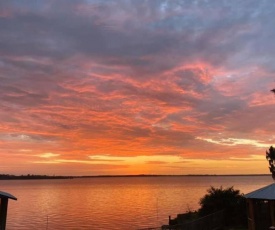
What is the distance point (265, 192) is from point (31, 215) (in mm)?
57071

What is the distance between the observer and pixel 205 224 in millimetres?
26859

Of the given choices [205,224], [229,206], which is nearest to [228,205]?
[229,206]

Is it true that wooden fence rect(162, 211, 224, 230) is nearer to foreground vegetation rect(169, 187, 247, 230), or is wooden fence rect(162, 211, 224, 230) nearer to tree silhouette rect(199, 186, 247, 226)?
foreground vegetation rect(169, 187, 247, 230)

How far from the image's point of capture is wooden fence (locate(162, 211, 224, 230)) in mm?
25344

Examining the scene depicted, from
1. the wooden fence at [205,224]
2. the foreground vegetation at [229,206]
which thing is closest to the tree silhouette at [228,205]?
the foreground vegetation at [229,206]

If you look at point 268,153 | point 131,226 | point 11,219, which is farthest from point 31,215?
point 268,153

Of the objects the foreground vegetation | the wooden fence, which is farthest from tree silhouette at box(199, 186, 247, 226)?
the wooden fence

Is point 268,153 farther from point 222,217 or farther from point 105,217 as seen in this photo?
point 105,217

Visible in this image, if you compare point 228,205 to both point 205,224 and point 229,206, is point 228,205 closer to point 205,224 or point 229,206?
point 229,206

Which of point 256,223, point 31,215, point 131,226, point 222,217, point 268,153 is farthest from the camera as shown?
point 31,215

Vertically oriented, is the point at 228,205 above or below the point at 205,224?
above

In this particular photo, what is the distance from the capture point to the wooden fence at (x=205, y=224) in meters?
25.3

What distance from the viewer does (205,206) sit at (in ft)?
113

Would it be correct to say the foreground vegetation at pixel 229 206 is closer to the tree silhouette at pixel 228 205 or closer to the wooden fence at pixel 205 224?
the tree silhouette at pixel 228 205
